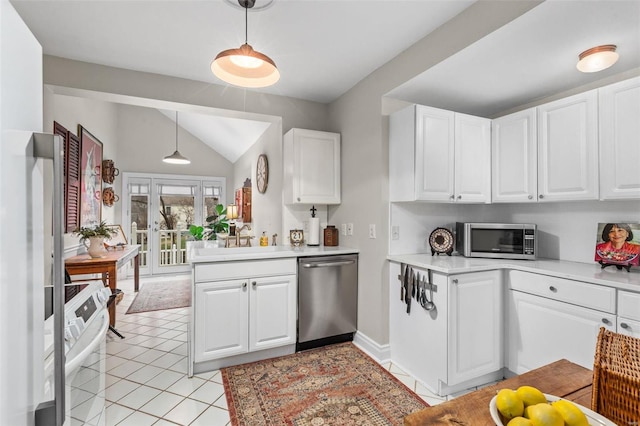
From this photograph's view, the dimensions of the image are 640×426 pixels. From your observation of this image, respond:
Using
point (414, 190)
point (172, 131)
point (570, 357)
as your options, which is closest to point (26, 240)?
point (414, 190)

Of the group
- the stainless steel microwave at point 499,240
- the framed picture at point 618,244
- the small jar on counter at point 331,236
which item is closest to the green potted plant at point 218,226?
the small jar on counter at point 331,236

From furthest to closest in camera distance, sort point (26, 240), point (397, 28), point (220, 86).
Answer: point (220, 86) → point (397, 28) → point (26, 240)

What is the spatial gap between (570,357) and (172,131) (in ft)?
23.4

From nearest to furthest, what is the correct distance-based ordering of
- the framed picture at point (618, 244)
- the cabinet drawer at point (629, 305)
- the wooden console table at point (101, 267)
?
the cabinet drawer at point (629, 305) < the framed picture at point (618, 244) < the wooden console table at point (101, 267)

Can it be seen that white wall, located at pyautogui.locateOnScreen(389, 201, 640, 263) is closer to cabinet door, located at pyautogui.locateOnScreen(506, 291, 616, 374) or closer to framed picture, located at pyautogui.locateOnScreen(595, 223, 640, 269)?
framed picture, located at pyautogui.locateOnScreen(595, 223, 640, 269)

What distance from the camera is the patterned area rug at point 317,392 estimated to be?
6.30 ft

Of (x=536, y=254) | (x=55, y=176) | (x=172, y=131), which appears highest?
(x=172, y=131)

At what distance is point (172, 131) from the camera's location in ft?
21.7

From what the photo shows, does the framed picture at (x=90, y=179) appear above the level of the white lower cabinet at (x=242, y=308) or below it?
above

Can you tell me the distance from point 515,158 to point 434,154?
27.5 inches

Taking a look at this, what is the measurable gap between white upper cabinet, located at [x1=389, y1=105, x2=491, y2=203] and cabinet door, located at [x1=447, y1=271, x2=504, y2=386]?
27.8 inches

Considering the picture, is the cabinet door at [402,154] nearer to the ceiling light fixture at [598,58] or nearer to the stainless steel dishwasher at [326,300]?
the stainless steel dishwasher at [326,300]

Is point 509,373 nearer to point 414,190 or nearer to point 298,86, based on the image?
point 414,190

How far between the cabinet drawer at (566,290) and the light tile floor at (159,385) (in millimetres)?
995
